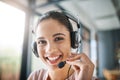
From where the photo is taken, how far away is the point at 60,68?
67 centimetres

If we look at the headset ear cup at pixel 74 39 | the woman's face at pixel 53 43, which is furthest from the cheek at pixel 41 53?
the headset ear cup at pixel 74 39

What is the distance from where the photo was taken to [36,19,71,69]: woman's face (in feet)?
2.14

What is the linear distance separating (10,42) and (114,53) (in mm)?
4411

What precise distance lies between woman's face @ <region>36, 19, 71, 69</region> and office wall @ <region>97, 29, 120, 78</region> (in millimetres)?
4265

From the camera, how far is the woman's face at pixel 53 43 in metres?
0.65

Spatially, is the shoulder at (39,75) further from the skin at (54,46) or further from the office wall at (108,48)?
the office wall at (108,48)

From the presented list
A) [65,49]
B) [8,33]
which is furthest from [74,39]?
[8,33]

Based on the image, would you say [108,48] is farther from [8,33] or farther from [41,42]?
[41,42]

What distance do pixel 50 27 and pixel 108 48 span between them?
14.9ft

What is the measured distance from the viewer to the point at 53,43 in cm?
65

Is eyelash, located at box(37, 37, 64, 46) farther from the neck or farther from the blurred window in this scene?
the blurred window

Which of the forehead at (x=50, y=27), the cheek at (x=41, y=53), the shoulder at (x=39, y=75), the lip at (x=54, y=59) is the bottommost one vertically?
the shoulder at (x=39, y=75)

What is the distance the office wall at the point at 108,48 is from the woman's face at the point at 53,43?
4.27m

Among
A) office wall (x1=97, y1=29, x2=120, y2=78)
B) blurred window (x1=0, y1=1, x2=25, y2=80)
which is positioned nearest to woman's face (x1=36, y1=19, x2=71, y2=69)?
blurred window (x1=0, y1=1, x2=25, y2=80)
